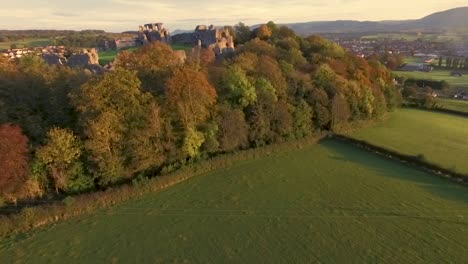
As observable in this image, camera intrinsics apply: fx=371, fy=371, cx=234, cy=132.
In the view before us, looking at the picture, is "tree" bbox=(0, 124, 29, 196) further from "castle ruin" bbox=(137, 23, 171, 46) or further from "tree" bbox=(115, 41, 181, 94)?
"castle ruin" bbox=(137, 23, 171, 46)

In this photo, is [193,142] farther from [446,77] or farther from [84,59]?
[446,77]

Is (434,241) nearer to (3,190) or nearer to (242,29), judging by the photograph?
(3,190)

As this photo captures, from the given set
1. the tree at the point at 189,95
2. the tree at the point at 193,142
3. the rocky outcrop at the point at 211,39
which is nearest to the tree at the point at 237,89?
the tree at the point at 189,95

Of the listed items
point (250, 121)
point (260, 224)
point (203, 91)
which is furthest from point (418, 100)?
point (260, 224)

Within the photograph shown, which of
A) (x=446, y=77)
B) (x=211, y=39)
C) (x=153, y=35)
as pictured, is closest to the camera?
(x=211, y=39)

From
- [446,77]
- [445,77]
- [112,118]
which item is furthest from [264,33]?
[446,77]

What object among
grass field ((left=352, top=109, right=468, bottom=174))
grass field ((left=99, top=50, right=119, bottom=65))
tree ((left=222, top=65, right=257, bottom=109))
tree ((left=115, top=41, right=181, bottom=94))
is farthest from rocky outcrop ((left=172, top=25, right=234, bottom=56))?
grass field ((left=352, top=109, right=468, bottom=174))

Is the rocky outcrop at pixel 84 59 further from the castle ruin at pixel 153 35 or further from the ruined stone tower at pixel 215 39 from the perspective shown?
the castle ruin at pixel 153 35
